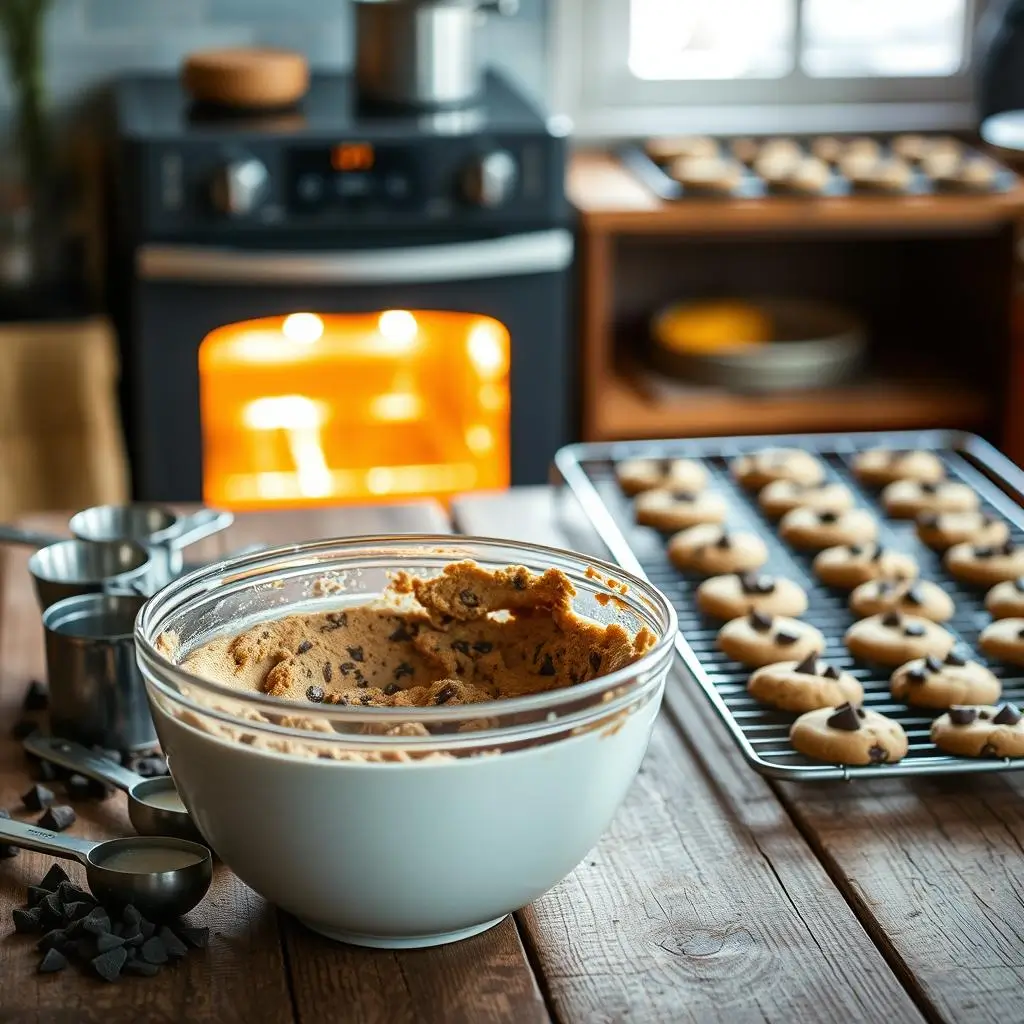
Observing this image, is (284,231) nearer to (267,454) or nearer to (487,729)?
(267,454)

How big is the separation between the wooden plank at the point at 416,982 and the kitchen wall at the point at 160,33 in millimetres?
2312

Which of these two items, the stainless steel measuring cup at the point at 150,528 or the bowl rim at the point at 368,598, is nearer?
the bowl rim at the point at 368,598

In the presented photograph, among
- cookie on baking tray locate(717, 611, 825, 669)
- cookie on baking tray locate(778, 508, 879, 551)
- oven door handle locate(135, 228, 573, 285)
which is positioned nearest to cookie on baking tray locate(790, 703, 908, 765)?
cookie on baking tray locate(717, 611, 825, 669)

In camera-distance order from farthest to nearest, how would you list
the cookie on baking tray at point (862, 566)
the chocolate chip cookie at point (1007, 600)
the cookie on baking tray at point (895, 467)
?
the cookie on baking tray at point (895, 467), the cookie on baking tray at point (862, 566), the chocolate chip cookie at point (1007, 600)

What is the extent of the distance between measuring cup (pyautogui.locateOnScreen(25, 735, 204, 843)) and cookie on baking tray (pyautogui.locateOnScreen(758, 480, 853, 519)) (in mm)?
880

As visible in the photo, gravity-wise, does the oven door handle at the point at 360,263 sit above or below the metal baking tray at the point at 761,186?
below

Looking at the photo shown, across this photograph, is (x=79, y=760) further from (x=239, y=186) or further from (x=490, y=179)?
(x=490, y=179)

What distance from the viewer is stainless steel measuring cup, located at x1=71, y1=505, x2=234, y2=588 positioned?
132 centimetres

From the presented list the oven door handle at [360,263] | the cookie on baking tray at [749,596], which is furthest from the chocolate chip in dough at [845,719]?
the oven door handle at [360,263]

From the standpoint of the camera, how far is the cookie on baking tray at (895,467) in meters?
1.81

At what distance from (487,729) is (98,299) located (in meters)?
2.30

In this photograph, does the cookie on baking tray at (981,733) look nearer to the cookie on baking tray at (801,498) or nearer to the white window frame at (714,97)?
the cookie on baking tray at (801,498)

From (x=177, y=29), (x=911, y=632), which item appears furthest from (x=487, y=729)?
(x=177, y=29)

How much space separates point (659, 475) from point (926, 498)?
32 centimetres
